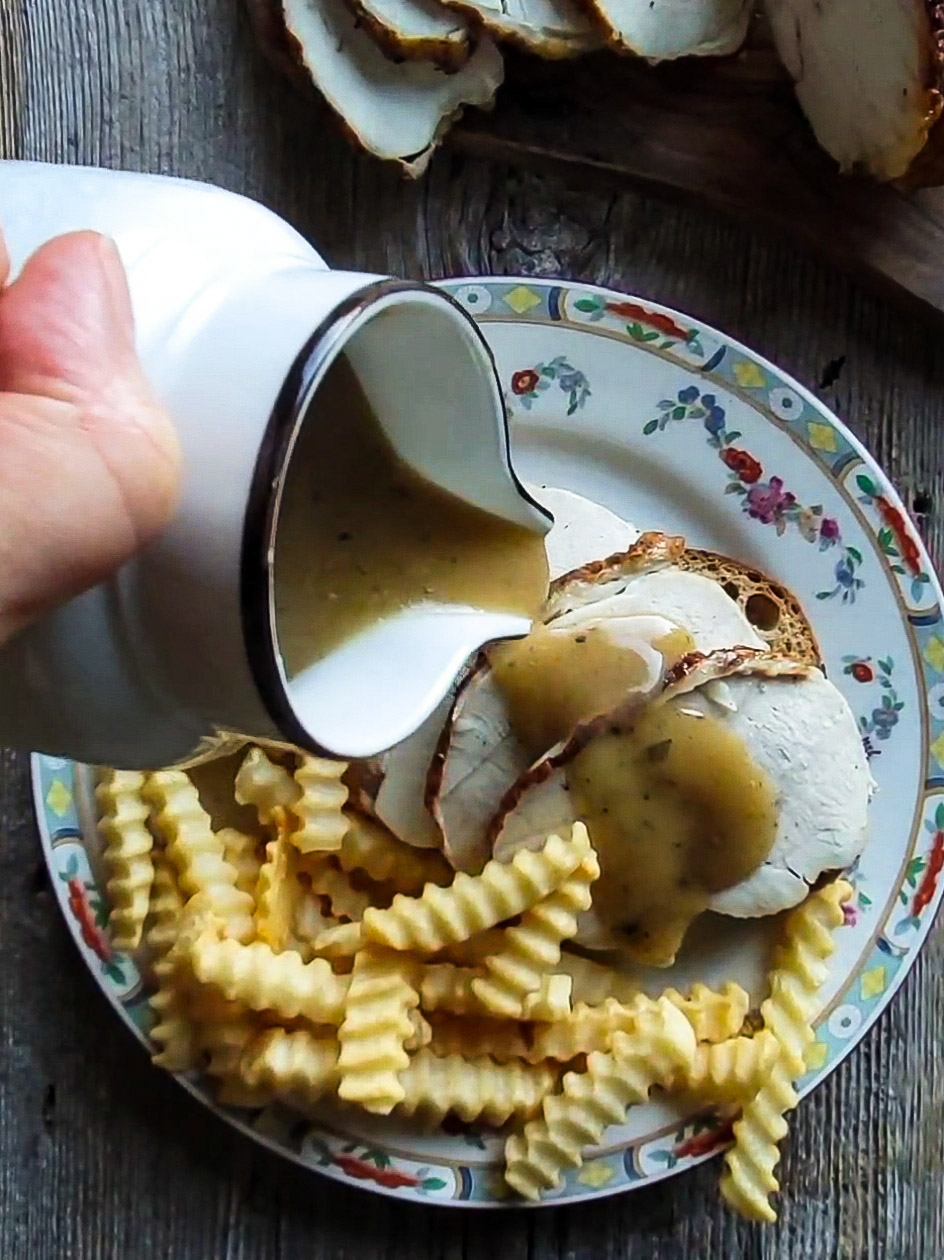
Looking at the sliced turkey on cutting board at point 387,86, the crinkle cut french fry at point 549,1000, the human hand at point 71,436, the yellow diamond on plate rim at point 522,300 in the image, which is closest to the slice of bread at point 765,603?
the yellow diamond on plate rim at point 522,300

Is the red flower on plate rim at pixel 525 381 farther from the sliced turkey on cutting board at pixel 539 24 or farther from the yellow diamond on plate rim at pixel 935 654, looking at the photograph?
the yellow diamond on plate rim at pixel 935 654

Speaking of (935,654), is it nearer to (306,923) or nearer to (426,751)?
(426,751)

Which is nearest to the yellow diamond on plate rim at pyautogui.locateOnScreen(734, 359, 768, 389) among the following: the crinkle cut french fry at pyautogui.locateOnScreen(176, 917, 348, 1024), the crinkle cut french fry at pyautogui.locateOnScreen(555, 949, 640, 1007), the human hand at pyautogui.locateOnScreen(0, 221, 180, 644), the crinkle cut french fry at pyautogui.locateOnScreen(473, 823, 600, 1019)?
the crinkle cut french fry at pyautogui.locateOnScreen(473, 823, 600, 1019)

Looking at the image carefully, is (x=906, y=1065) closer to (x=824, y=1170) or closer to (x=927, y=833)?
(x=824, y=1170)

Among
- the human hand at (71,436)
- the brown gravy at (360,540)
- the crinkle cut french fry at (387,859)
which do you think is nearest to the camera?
the human hand at (71,436)

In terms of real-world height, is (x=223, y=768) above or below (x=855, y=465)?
below

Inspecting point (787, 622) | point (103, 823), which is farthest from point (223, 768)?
point (787, 622)
